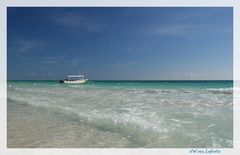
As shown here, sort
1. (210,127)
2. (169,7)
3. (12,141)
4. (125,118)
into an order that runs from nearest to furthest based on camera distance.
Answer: (12,141)
(169,7)
(210,127)
(125,118)

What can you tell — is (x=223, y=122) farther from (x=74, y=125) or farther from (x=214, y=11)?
(x=74, y=125)

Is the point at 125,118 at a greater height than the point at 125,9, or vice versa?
the point at 125,9

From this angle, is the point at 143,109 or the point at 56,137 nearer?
the point at 56,137

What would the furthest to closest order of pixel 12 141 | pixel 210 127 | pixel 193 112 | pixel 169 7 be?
pixel 193 112
pixel 210 127
pixel 169 7
pixel 12 141

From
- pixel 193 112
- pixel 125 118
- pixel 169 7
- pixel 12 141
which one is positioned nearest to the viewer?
pixel 12 141

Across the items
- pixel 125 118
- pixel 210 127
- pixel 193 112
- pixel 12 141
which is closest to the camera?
pixel 12 141

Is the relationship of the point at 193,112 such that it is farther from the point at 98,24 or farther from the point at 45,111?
the point at 45,111

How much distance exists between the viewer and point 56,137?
333cm

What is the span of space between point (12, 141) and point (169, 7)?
2138 millimetres

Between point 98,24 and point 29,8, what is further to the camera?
point 98,24

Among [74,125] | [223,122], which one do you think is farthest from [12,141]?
[223,122]

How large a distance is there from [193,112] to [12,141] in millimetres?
2693
